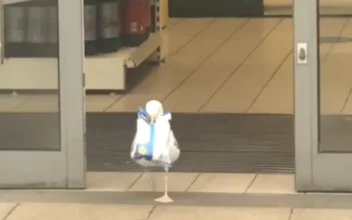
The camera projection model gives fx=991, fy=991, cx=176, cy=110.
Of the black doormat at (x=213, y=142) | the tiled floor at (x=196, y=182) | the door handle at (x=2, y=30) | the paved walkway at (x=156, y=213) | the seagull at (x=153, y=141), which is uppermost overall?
the door handle at (x=2, y=30)

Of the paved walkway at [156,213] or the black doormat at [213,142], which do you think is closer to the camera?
the paved walkway at [156,213]

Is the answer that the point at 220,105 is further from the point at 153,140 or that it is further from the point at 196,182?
the point at 153,140

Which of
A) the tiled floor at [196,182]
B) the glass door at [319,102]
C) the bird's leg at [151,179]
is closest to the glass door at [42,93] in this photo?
the tiled floor at [196,182]

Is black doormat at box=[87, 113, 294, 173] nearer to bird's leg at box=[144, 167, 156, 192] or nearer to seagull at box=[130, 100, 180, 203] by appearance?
bird's leg at box=[144, 167, 156, 192]

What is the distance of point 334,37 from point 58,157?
4.95 ft

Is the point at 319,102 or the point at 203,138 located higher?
the point at 319,102

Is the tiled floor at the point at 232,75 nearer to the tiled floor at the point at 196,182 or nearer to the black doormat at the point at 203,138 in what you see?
the black doormat at the point at 203,138

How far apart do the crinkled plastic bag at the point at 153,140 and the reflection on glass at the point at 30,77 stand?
58 centimetres

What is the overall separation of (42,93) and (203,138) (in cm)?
129

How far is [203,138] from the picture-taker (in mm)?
5988

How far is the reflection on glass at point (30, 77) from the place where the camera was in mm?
4980

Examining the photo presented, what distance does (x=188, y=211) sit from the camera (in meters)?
4.64

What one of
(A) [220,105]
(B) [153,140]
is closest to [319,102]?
(B) [153,140]

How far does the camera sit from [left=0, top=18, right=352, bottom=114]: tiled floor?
4.93 metres
